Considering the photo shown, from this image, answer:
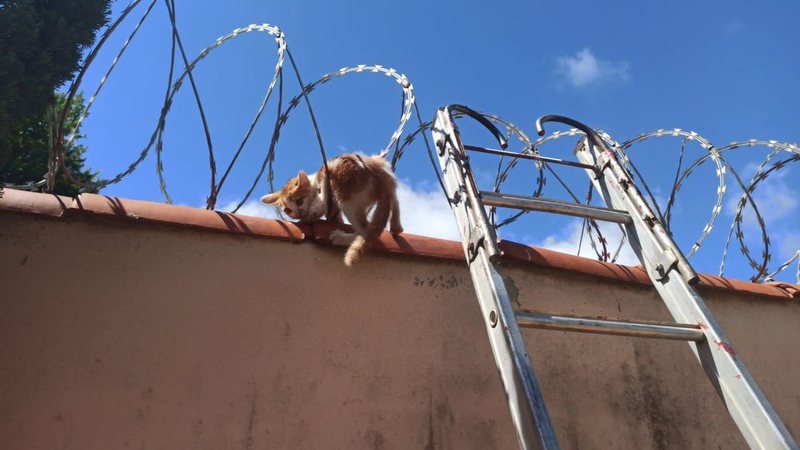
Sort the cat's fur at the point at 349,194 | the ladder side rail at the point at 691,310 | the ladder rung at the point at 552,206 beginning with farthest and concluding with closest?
1. the cat's fur at the point at 349,194
2. the ladder rung at the point at 552,206
3. the ladder side rail at the point at 691,310

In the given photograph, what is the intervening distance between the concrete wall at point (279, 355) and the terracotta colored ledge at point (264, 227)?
0.17 ft

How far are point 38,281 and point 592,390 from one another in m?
2.76

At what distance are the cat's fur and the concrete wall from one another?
579mm

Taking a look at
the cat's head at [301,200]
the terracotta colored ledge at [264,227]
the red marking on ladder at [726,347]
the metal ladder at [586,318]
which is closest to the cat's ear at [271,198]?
the cat's head at [301,200]

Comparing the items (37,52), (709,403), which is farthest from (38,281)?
(37,52)

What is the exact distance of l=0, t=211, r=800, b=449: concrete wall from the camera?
6.83 feet

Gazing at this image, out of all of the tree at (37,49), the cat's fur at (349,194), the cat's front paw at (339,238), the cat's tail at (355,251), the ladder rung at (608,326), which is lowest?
the ladder rung at (608,326)

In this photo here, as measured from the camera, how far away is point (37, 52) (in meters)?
6.57

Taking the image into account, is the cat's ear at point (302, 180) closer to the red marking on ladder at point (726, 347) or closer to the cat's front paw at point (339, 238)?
the cat's front paw at point (339, 238)

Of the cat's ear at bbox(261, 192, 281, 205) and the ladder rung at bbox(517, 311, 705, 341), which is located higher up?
the cat's ear at bbox(261, 192, 281, 205)

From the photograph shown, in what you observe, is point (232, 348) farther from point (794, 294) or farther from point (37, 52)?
point (37, 52)

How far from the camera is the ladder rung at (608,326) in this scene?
174 centimetres

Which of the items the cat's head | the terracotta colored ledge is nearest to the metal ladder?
the terracotta colored ledge

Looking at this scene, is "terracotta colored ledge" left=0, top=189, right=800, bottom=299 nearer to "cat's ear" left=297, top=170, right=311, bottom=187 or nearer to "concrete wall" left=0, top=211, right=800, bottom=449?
"concrete wall" left=0, top=211, right=800, bottom=449
